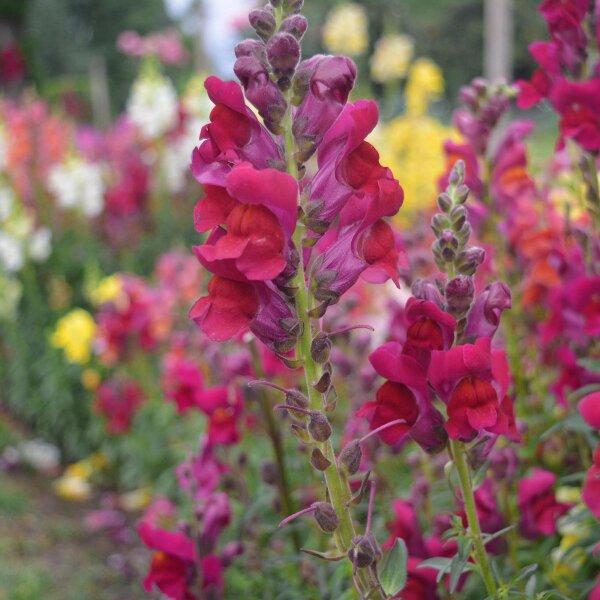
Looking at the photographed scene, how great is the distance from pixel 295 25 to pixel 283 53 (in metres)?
0.05

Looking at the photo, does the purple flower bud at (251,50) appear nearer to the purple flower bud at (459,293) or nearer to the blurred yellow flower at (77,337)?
the purple flower bud at (459,293)

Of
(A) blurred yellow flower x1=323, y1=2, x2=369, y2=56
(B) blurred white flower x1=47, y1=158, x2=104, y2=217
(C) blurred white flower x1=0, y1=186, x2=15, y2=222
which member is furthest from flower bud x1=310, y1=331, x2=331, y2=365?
(A) blurred yellow flower x1=323, y1=2, x2=369, y2=56

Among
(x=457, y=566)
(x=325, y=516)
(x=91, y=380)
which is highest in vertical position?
(x=325, y=516)

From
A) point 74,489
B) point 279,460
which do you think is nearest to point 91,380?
point 74,489

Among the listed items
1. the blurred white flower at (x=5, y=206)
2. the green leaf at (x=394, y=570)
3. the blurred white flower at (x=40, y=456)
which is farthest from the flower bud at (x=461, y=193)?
the blurred white flower at (x=5, y=206)

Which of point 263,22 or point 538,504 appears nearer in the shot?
point 263,22

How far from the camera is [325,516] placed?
3.12 ft

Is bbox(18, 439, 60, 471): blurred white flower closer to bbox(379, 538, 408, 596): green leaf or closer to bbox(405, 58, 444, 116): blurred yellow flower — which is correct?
bbox(405, 58, 444, 116): blurred yellow flower

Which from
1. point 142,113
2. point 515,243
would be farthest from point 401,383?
point 142,113

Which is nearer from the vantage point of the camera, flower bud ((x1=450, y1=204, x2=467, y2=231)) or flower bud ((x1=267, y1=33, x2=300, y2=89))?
flower bud ((x1=267, y1=33, x2=300, y2=89))

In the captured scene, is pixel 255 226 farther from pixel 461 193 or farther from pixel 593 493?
pixel 593 493

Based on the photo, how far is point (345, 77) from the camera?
3.04 feet

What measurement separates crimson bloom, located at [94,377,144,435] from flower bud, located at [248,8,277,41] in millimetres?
2858

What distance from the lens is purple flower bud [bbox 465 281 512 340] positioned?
1.03 meters
